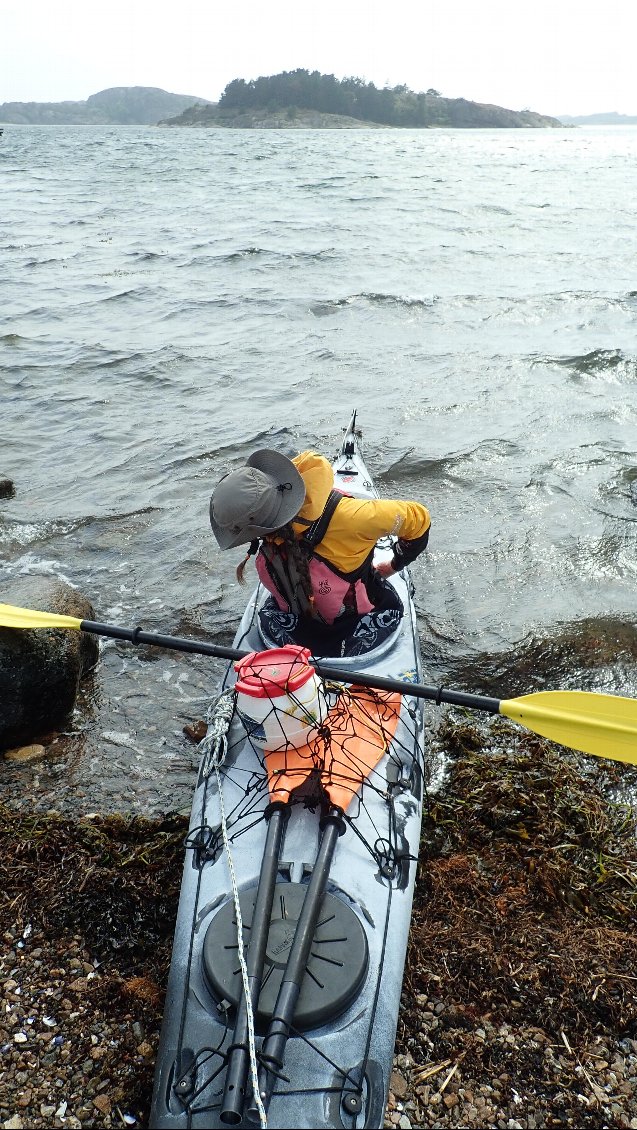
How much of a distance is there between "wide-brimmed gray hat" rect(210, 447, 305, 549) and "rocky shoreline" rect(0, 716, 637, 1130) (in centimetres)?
176

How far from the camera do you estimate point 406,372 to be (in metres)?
12.0

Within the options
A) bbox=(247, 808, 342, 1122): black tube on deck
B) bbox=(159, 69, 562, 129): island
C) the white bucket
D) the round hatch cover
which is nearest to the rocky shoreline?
the round hatch cover

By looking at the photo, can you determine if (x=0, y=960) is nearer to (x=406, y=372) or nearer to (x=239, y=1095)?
(x=239, y=1095)

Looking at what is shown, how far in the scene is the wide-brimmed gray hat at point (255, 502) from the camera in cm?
371

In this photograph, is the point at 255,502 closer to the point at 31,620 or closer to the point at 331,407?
the point at 31,620

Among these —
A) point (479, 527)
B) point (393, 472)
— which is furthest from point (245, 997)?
point (393, 472)

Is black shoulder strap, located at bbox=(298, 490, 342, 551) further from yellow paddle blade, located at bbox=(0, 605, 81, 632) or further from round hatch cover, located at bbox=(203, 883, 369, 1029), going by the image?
round hatch cover, located at bbox=(203, 883, 369, 1029)

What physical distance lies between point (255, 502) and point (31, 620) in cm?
177

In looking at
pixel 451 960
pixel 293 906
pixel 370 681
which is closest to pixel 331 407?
pixel 370 681

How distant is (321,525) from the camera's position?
3965 mm

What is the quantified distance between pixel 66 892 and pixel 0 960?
430 mm

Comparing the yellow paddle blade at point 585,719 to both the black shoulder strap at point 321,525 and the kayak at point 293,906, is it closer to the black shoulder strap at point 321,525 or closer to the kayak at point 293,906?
the kayak at point 293,906

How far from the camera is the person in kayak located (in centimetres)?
377

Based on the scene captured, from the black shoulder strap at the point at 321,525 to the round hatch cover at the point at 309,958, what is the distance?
1.63 m
